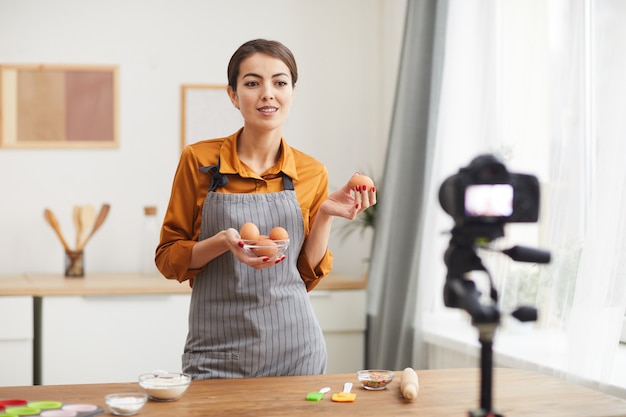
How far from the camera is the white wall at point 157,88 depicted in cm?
428

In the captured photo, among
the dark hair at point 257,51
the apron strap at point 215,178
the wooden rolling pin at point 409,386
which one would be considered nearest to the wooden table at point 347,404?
the wooden rolling pin at point 409,386

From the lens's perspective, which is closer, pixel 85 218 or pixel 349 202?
pixel 349 202

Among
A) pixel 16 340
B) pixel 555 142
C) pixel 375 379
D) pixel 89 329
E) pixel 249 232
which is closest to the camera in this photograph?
pixel 375 379

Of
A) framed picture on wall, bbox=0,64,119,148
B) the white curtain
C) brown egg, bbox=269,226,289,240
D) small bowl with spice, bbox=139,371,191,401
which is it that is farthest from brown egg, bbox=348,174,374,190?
framed picture on wall, bbox=0,64,119,148

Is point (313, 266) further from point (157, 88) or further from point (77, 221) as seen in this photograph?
point (157, 88)

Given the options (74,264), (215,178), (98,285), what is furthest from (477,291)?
(74,264)

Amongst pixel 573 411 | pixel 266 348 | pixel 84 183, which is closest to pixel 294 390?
pixel 266 348

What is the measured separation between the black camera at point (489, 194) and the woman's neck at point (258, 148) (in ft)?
3.20

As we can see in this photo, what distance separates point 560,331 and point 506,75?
1089 millimetres

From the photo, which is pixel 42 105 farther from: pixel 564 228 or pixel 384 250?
pixel 564 228

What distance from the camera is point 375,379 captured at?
2055mm

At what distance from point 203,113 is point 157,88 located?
0.27 m

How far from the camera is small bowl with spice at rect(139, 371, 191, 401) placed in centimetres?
188

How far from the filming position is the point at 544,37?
315cm
